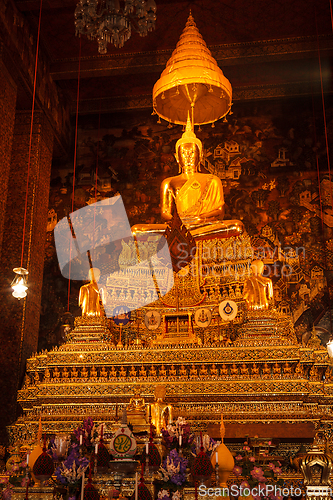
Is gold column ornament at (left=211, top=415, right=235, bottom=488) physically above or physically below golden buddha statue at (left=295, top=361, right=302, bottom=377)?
below

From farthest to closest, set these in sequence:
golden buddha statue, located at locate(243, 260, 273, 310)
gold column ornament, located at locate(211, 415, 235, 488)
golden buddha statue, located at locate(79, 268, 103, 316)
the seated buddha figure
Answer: the seated buddha figure < golden buddha statue, located at locate(79, 268, 103, 316) < golden buddha statue, located at locate(243, 260, 273, 310) < gold column ornament, located at locate(211, 415, 235, 488)

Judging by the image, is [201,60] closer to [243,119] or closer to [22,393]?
[243,119]

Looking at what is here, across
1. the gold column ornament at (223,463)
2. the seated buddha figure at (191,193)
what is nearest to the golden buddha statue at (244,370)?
the gold column ornament at (223,463)

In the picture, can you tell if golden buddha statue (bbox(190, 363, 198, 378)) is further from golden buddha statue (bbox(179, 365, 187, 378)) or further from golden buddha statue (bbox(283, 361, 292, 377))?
golden buddha statue (bbox(283, 361, 292, 377))

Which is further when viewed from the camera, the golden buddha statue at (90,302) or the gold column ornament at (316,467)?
the golden buddha statue at (90,302)

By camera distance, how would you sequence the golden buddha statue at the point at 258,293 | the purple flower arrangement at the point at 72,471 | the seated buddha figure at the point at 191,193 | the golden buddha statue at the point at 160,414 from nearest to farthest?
the purple flower arrangement at the point at 72,471
the golden buddha statue at the point at 160,414
the golden buddha statue at the point at 258,293
the seated buddha figure at the point at 191,193

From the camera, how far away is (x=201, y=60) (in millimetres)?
6980

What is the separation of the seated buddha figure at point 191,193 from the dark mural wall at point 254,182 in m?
1.74

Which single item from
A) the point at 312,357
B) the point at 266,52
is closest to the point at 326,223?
the point at 266,52

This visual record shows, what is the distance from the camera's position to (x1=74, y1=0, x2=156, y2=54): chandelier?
16.4ft

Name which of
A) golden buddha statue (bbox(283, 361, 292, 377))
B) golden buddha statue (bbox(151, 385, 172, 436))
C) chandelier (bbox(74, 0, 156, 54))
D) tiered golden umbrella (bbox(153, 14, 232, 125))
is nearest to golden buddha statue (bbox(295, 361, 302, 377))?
golden buddha statue (bbox(283, 361, 292, 377))

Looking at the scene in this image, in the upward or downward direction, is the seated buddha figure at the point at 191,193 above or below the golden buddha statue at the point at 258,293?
above

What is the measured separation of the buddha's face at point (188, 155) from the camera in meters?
7.13

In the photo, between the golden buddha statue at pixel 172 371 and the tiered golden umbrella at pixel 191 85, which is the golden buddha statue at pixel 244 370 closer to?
the golden buddha statue at pixel 172 371
